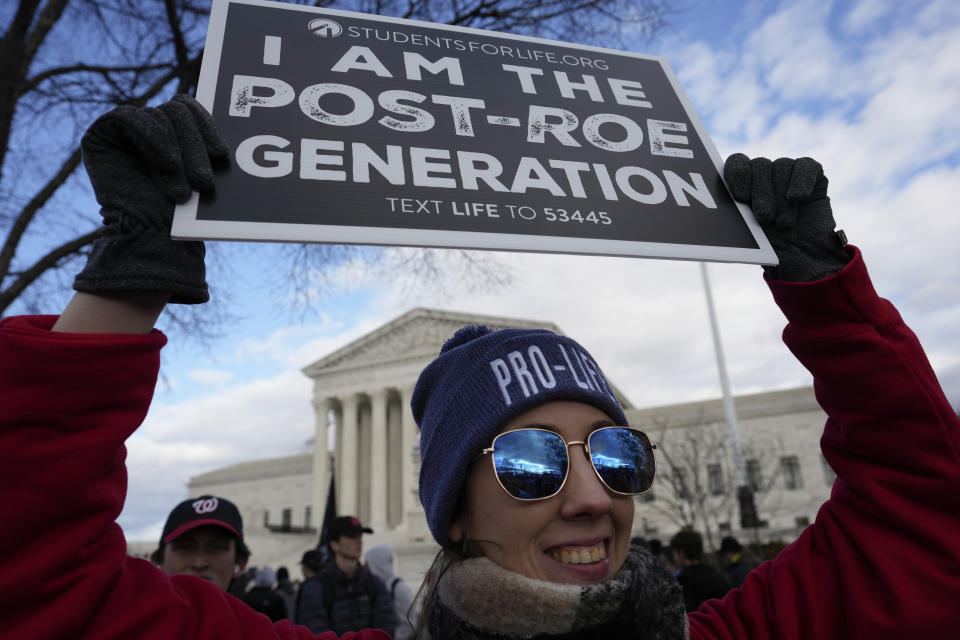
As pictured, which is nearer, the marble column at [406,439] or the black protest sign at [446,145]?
the black protest sign at [446,145]

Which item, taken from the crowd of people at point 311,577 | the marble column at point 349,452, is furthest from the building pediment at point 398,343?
the crowd of people at point 311,577

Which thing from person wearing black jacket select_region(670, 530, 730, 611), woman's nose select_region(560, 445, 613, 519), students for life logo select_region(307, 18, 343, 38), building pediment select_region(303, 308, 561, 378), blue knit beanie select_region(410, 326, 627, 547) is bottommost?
person wearing black jacket select_region(670, 530, 730, 611)

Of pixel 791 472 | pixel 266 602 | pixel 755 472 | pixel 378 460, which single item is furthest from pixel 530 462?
pixel 378 460

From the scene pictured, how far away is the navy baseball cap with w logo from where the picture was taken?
11.8 feet

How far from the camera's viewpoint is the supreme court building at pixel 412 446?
1405 inches

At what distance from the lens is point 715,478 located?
3894 centimetres

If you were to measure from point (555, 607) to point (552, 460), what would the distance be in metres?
0.31

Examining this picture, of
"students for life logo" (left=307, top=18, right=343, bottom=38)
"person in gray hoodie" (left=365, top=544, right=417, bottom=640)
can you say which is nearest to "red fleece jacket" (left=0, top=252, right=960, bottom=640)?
"students for life logo" (left=307, top=18, right=343, bottom=38)

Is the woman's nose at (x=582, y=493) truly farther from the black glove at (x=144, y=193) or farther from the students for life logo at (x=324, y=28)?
the students for life logo at (x=324, y=28)

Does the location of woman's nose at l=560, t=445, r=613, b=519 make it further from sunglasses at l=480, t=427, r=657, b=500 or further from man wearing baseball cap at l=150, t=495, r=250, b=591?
man wearing baseball cap at l=150, t=495, r=250, b=591

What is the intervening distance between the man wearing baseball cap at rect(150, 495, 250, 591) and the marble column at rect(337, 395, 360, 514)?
44184 millimetres

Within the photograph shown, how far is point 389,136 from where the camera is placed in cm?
166

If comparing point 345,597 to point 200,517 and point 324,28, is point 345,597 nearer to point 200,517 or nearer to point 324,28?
point 200,517

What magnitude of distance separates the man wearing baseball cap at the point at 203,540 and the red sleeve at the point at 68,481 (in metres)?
2.61
